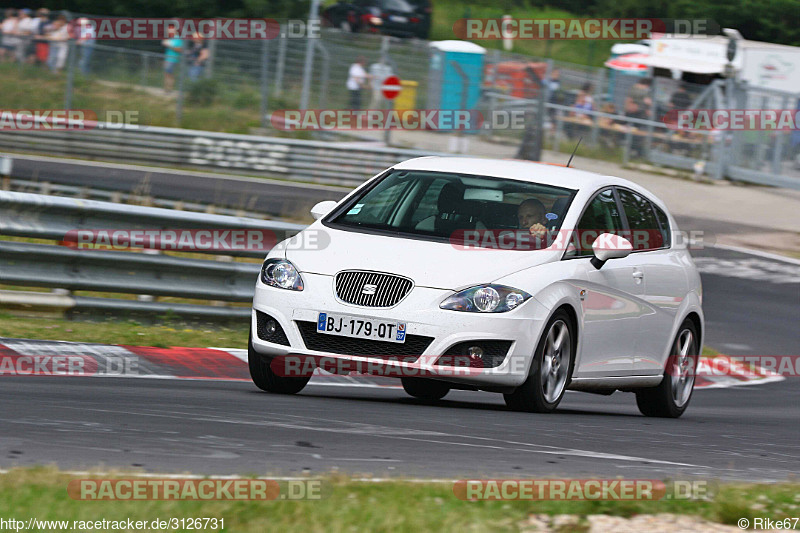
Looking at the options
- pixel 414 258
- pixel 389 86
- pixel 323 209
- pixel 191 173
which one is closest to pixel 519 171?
pixel 323 209

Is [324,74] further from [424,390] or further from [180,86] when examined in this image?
[424,390]

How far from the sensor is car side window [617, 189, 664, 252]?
938cm

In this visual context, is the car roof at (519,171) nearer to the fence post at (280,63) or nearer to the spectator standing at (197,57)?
the spectator standing at (197,57)

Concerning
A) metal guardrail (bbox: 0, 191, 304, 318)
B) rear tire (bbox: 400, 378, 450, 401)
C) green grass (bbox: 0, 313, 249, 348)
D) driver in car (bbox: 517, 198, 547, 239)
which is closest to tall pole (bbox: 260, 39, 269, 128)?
metal guardrail (bbox: 0, 191, 304, 318)

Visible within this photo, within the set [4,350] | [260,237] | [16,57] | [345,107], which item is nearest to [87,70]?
[16,57]

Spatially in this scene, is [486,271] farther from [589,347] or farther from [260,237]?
[260,237]

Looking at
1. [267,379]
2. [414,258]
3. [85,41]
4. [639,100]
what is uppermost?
[414,258]

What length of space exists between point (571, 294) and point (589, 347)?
1.81 feet

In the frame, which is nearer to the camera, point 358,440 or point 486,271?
point 358,440

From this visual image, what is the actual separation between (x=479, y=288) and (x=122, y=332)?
12.7 feet

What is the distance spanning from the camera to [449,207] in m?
8.59

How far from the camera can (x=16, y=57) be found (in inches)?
1043

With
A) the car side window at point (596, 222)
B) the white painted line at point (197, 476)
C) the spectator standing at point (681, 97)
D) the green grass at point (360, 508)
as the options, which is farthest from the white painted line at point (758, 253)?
the white painted line at point (197, 476)

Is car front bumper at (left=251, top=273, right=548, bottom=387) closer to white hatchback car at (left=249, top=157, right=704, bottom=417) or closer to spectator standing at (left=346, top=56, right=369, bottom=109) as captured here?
white hatchback car at (left=249, top=157, right=704, bottom=417)
